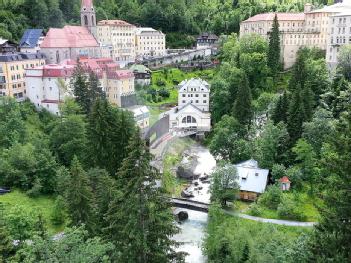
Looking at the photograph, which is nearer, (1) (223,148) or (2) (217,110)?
(1) (223,148)

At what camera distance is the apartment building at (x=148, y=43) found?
93.2 metres

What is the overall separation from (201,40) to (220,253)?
266 ft

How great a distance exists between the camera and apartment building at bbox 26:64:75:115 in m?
50.6

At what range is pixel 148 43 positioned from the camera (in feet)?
311

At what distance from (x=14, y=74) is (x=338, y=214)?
46.7 meters

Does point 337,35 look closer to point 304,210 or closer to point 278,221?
point 304,210

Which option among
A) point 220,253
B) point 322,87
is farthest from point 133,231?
point 322,87

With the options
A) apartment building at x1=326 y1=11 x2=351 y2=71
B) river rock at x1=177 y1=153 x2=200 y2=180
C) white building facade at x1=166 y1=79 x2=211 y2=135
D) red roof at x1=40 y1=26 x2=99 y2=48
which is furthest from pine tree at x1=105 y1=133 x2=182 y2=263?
apartment building at x1=326 y1=11 x2=351 y2=71

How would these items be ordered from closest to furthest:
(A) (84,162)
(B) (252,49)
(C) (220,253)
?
(C) (220,253) < (A) (84,162) < (B) (252,49)

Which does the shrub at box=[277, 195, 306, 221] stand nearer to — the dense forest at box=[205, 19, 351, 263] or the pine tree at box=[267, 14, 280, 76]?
the dense forest at box=[205, 19, 351, 263]

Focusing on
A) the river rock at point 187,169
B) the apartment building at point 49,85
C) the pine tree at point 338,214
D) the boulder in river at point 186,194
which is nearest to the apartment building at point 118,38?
the apartment building at point 49,85

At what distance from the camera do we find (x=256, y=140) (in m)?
42.6

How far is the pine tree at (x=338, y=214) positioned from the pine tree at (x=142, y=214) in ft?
22.0

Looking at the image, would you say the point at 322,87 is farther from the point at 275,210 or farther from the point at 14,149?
the point at 14,149
